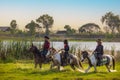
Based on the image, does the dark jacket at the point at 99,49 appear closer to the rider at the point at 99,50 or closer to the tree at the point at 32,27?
the rider at the point at 99,50

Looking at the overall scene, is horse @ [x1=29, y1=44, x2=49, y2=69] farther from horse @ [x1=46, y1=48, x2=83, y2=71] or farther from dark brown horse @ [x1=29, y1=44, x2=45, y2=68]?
horse @ [x1=46, y1=48, x2=83, y2=71]

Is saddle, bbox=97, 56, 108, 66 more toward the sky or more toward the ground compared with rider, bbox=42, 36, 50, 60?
more toward the ground

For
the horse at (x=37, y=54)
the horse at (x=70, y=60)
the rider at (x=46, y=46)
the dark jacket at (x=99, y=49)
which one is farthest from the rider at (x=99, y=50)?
the horse at (x=37, y=54)

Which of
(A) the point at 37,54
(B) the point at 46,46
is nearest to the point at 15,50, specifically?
(A) the point at 37,54

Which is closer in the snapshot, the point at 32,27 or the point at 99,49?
the point at 99,49

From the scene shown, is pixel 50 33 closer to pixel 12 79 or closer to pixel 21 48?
pixel 21 48

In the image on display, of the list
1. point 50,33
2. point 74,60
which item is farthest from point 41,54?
point 50,33

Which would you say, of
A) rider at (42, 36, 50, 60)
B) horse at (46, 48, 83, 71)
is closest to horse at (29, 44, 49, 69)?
rider at (42, 36, 50, 60)

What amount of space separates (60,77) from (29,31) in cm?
7790

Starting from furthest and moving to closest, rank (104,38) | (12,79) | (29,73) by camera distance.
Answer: (104,38) < (29,73) < (12,79)

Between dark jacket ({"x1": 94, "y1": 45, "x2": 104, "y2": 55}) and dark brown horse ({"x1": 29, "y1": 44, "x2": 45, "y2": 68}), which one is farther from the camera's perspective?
→ dark brown horse ({"x1": 29, "y1": 44, "x2": 45, "y2": 68})

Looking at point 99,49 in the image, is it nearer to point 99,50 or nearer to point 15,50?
point 99,50

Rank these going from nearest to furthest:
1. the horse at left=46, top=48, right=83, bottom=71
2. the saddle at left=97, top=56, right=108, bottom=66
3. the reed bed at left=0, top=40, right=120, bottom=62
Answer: the saddle at left=97, top=56, right=108, bottom=66 < the horse at left=46, top=48, right=83, bottom=71 < the reed bed at left=0, top=40, right=120, bottom=62

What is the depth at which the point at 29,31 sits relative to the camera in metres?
94.4
